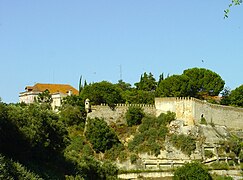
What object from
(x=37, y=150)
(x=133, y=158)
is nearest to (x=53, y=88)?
(x=133, y=158)

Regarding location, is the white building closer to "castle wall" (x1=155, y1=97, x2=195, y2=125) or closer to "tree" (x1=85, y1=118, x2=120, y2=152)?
"castle wall" (x1=155, y1=97, x2=195, y2=125)

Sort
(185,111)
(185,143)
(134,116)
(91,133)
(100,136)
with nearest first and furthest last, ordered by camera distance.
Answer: (185,143) → (100,136) → (91,133) → (185,111) → (134,116)

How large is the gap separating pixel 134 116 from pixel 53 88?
25371 mm

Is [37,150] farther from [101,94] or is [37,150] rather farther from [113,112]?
[101,94]

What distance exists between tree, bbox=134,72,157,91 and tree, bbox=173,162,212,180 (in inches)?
1060

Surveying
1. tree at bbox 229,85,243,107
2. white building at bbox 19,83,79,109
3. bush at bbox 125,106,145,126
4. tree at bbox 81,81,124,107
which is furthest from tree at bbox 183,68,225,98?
white building at bbox 19,83,79,109

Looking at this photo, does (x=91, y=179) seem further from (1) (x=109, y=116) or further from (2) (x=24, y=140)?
(1) (x=109, y=116)

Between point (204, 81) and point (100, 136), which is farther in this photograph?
point (204, 81)

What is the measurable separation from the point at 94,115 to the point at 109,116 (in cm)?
136

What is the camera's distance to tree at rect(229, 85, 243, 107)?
197 feet

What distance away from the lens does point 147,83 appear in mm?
66812

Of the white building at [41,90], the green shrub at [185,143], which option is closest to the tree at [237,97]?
the green shrub at [185,143]

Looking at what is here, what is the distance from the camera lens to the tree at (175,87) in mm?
55491


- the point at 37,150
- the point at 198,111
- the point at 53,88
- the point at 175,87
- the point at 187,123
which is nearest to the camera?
the point at 37,150
